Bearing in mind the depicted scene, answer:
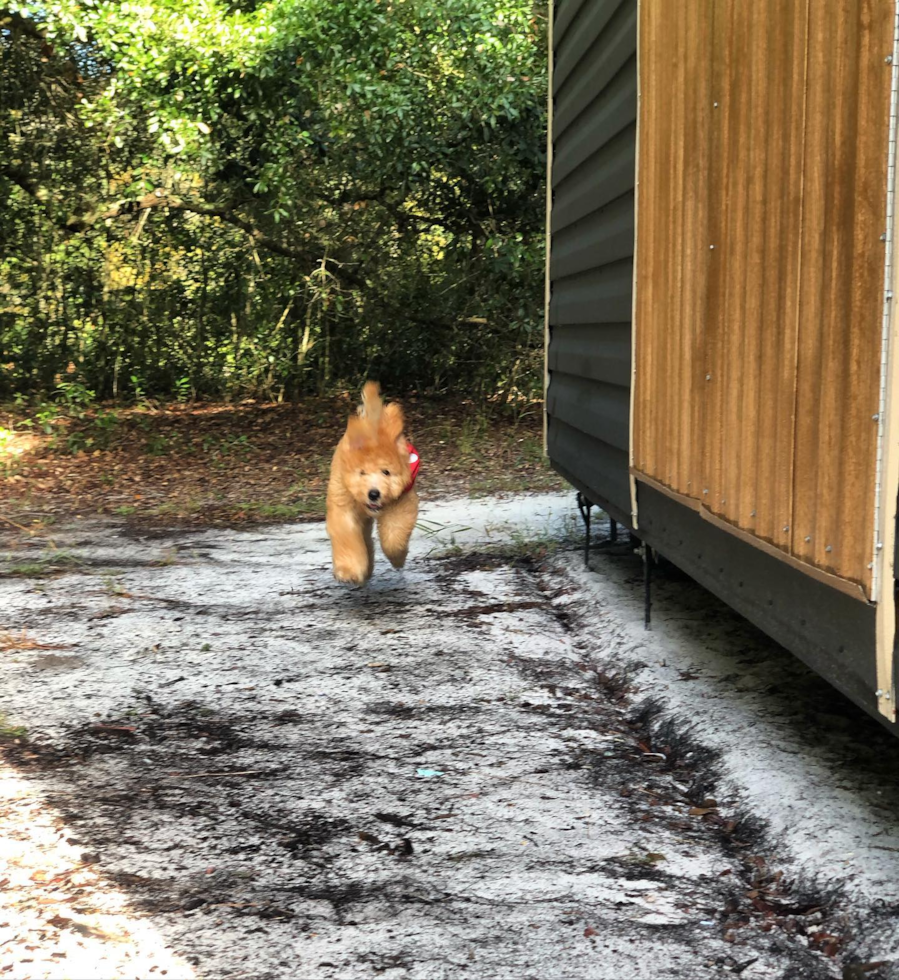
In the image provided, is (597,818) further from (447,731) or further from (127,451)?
(127,451)

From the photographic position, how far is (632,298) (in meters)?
4.87

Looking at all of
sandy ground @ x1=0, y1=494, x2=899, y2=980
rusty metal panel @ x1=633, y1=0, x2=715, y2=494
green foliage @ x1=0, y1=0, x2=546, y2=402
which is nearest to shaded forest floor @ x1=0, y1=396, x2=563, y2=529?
green foliage @ x1=0, y1=0, x2=546, y2=402

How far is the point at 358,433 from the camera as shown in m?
5.75

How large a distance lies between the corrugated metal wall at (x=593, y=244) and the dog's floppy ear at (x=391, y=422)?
39.3 inches

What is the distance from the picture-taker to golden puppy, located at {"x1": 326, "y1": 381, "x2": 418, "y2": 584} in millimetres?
5723

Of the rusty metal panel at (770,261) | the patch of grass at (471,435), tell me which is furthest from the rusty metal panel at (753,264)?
the patch of grass at (471,435)

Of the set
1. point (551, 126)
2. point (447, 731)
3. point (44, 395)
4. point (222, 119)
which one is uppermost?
point (222, 119)

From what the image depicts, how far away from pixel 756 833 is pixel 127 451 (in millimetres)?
10125

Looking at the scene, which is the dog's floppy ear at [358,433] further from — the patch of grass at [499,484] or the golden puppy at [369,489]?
the patch of grass at [499,484]

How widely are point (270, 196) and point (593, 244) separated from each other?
23.8 ft

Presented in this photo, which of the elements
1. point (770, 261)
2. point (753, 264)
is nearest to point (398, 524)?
point (753, 264)

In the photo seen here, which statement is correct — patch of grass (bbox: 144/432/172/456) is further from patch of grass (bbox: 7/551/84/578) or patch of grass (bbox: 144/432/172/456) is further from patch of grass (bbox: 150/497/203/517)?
patch of grass (bbox: 7/551/84/578)

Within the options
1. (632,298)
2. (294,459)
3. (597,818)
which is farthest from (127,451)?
(597,818)

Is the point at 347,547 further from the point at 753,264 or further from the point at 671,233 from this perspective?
the point at 753,264
